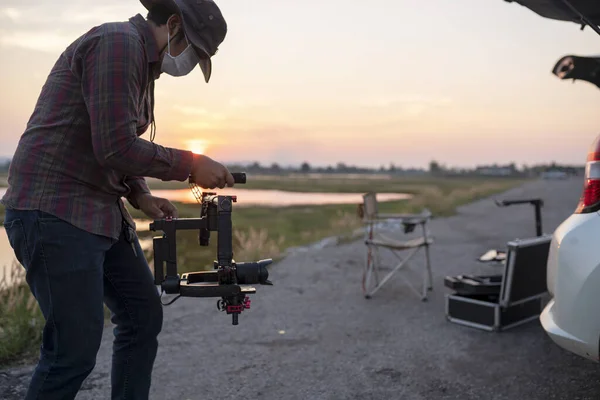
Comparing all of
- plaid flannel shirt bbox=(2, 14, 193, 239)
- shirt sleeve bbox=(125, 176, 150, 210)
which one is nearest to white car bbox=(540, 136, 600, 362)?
plaid flannel shirt bbox=(2, 14, 193, 239)

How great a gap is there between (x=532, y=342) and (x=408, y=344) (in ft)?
3.31

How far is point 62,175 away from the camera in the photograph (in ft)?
7.00

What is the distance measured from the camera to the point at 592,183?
3.23 m

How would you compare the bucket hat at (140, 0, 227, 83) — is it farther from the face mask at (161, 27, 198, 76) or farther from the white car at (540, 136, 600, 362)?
the white car at (540, 136, 600, 362)

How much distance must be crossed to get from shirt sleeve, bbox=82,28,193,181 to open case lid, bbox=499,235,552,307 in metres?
3.65

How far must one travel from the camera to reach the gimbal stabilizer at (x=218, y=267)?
2199mm

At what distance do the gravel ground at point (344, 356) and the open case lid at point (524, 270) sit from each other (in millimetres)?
316

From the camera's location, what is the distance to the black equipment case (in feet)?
16.2

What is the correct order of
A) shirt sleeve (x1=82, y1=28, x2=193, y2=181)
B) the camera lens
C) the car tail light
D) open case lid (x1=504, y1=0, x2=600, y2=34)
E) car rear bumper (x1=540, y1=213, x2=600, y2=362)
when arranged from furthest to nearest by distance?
open case lid (x1=504, y1=0, x2=600, y2=34), the car tail light, car rear bumper (x1=540, y1=213, x2=600, y2=362), the camera lens, shirt sleeve (x1=82, y1=28, x2=193, y2=181)

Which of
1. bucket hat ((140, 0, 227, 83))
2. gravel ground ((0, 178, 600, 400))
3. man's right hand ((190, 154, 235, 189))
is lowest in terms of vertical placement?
gravel ground ((0, 178, 600, 400))

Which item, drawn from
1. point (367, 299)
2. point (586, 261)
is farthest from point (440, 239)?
point (586, 261)

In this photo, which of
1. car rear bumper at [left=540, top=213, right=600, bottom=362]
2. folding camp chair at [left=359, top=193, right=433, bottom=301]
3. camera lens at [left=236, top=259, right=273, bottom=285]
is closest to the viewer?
camera lens at [left=236, top=259, right=273, bottom=285]

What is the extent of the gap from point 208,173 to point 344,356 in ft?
8.89

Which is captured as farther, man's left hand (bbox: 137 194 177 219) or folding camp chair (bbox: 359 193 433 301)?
folding camp chair (bbox: 359 193 433 301)
